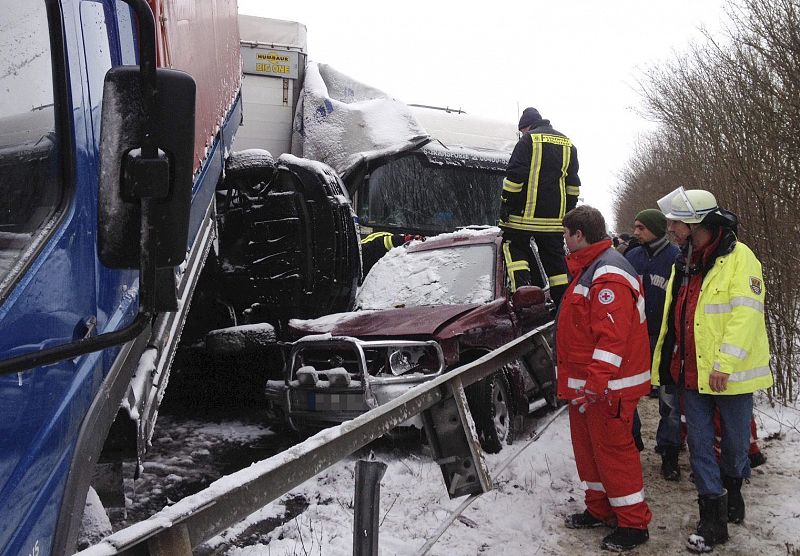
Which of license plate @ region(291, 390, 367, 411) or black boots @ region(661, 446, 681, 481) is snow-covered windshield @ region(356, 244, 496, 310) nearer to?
license plate @ region(291, 390, 367, 411)

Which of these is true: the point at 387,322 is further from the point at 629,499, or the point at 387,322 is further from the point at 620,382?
the point at 629,499

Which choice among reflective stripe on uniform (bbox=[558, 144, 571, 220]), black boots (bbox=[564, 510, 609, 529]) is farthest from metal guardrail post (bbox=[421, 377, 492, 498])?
reflective stripe on uniform (bbox=[558, 144, 571, 220])

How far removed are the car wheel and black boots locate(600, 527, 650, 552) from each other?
5.01 ft

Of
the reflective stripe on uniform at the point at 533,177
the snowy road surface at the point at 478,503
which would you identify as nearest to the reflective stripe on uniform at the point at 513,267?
the reflective stripe on uniform at the point at 533,177

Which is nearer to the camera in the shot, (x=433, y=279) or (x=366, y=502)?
(x=366, y=502)

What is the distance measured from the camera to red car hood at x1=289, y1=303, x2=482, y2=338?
17.7ft

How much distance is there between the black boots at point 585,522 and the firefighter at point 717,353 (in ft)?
1.56

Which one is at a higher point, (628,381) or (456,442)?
(628,381)

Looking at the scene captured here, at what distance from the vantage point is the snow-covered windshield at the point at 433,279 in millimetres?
6129

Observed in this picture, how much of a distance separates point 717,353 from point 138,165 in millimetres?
3129

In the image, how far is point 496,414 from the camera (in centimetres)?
536

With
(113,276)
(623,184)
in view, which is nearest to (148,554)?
(113,276)

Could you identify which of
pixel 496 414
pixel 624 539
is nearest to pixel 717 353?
pixel 624 539

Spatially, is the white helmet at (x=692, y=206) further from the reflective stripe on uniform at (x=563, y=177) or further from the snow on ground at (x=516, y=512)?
the reflective stripe on uniform at (x=563, y=177)
